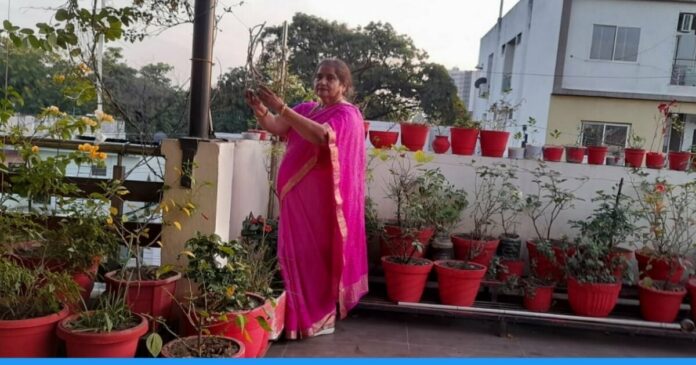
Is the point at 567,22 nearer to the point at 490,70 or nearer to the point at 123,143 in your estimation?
the point at 490,70

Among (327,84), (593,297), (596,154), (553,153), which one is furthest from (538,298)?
(327,84)

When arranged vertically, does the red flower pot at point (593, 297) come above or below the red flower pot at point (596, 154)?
below

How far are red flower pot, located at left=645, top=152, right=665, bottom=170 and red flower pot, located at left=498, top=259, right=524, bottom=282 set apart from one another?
43.0 inches

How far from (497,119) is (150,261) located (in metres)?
2.52

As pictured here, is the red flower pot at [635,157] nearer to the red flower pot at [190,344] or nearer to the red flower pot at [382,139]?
the red flower pot at [382,139]

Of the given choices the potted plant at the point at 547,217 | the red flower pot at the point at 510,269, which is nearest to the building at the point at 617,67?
the potted plant at the point at 547,217

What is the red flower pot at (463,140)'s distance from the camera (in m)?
3.36

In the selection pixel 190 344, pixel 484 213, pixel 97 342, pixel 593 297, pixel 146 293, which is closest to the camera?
pixel 97 342

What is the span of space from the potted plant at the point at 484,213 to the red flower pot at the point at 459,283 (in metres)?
0.24

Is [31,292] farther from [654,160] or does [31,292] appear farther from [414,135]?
[654,160]

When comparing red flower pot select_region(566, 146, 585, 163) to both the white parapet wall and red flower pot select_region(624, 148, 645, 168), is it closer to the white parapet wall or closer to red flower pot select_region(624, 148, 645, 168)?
the white parapet wall

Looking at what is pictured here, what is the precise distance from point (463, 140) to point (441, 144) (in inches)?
5.8

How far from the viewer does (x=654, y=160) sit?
330 centimetres

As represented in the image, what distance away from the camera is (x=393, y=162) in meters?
3.36
